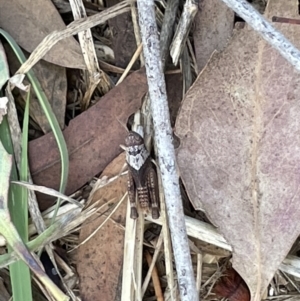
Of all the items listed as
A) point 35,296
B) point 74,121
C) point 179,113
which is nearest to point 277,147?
point 179,113

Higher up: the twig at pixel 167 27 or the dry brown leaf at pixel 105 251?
the twig at pixel 167 27

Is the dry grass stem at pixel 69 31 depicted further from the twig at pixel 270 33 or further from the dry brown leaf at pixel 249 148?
the twig at pixel 270 33

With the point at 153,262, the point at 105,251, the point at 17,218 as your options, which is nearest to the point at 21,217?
the point at 17,218

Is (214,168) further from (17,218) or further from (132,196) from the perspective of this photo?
(17,218)

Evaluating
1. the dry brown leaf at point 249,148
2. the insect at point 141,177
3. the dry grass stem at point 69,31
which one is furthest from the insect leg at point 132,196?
the dry grass stem at point 69,31

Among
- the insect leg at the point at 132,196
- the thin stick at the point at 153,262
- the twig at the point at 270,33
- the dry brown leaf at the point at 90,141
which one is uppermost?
the twig at the point at 270,33

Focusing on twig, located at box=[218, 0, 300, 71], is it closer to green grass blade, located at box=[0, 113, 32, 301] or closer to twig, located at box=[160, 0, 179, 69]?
twig, located at box=[160, 0, 179, 69]

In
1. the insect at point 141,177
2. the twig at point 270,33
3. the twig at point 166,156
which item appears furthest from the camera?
the insect at point 141,177
